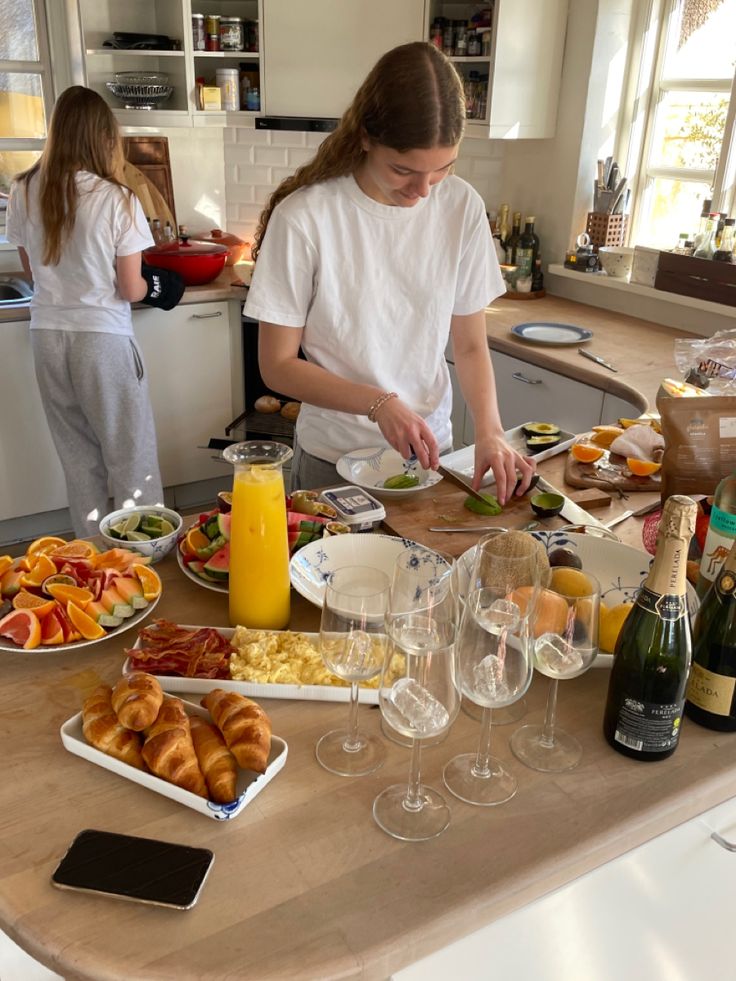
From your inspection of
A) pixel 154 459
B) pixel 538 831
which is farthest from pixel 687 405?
pixel 154 459

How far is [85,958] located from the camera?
28.7 inches

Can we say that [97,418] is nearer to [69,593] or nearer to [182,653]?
[69,593]

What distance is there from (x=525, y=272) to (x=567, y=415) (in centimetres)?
103

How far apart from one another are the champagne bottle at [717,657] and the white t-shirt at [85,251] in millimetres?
2337

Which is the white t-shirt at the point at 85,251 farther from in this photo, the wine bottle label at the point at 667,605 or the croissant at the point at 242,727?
the wine bottle label at the point at 667,605

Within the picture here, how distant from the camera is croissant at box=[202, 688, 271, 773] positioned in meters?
0.91

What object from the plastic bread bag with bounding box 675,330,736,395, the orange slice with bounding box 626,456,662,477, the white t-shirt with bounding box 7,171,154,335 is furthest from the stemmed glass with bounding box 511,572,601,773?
the white t-shirt with bounding box 7,171,154,335

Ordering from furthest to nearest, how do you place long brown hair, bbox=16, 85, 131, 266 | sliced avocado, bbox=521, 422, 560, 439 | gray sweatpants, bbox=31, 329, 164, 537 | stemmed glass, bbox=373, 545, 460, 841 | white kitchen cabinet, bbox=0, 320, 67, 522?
white kitchen cabinet, bbox=0, 320, 67, 522, gray sweatpants, bbox=31, 329, 164, 537, long brown hair, bbox=16, 85, 131, 266, sliced avocado, bbox=521, 422, 560, 439, stemmed glass, bbox=373, 545, 460, 841

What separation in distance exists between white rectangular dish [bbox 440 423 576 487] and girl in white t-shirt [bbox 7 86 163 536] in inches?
62.0

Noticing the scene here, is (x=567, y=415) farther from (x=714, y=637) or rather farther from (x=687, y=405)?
(x=714, y=637)

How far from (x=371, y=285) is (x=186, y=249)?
6.21 ft

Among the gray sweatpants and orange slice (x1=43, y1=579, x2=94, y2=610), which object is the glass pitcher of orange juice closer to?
orange slice (x1=43, y1=579, x2=94, y2=610)

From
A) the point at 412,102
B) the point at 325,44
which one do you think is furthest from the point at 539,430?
the point at 325,44

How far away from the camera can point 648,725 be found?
966 millimetres
